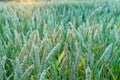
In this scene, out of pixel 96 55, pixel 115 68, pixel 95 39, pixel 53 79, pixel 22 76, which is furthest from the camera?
→ pixel 95 39

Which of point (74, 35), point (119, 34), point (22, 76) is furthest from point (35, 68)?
point (119, 34)

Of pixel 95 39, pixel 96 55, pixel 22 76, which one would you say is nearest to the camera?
pixel 22 76

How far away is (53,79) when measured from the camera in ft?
3.11

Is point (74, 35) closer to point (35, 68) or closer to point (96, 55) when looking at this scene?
point (96, 55)

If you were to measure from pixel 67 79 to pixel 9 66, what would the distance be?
240 millimetres

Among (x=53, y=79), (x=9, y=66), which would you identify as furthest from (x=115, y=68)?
(x=9, y=66)

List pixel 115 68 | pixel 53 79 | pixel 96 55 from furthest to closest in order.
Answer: pixel 96 55
pixel 115 68
pixel 53 79

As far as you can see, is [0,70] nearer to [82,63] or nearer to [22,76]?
[22,76]

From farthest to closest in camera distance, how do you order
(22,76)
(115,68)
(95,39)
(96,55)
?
1. (95,39)
2. (96,55)
3. (115,68)
4. (22,76)

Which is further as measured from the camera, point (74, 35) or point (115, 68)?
point (74, 35)

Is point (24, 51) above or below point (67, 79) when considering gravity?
above

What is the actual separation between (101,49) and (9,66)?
381 millimetres

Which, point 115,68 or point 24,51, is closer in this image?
point 24,51

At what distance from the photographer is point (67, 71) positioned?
3.21ft
